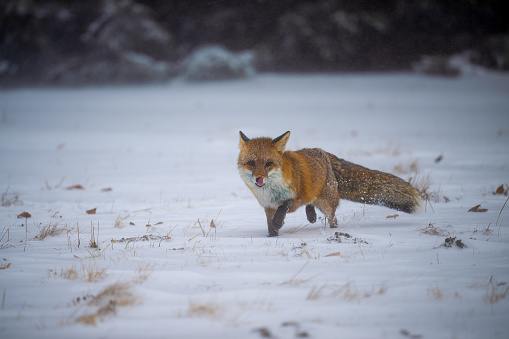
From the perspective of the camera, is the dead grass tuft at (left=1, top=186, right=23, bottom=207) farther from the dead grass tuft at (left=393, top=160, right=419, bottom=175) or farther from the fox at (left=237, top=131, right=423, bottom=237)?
the dead grass tuft at (left=393, top=160, right=419, bottom=175)

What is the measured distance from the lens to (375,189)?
5.46m

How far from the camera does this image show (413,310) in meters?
2.97

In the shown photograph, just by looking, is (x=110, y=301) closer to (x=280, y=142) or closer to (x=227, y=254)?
(x=227, y=254)

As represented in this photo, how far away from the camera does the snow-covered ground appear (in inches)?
113

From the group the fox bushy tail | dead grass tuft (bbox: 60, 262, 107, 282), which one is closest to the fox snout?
the fox bushy tail

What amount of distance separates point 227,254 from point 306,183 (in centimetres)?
141

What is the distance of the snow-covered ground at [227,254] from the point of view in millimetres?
2865

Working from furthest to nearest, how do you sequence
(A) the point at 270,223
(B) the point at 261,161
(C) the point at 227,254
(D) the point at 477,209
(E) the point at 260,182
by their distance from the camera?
(D) the point at 477,209
(A) the point at 270,223
(B) the point at 261,161
(E) the point at 260,182
(C) the point at 227,254

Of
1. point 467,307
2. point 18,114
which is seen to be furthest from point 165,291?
point 18,114

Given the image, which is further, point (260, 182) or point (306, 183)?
point (306, 183)

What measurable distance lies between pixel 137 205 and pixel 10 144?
934 cm

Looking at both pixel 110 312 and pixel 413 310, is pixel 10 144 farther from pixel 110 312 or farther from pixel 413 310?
pixel 413 310

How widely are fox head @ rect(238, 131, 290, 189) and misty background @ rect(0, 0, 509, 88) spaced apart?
79.7 ft

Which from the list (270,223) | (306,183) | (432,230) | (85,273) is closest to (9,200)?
(85,273)
